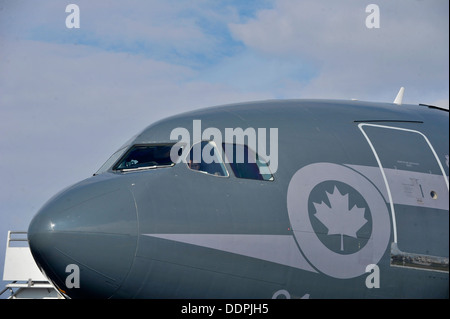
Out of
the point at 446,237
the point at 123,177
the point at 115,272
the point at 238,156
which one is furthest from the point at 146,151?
the point at 446,237

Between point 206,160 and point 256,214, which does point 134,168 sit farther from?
point 256,214

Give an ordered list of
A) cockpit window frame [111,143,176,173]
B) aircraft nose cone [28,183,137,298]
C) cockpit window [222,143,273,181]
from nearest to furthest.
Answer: aircraft nose cone [28,183,137,298] → cockpit window [222,143,273,181] → cockpit window frame [111,143,176,173]

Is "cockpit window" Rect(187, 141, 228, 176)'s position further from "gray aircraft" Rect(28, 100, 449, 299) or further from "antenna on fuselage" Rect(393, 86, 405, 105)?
"antenna on fuselage" Rect(393, 86, 405, 105)

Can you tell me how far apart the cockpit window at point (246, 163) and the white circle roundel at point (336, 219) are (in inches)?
18.2

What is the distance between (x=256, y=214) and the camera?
406 inches

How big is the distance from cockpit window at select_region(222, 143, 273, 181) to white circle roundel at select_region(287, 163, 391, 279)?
46 centimetres

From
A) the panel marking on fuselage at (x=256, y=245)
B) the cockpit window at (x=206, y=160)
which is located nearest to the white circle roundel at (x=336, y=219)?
the panel marking on fuselage at (x=256, y=245)

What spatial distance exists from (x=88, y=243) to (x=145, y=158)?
6.29 feet

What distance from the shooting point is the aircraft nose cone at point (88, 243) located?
9.86 m

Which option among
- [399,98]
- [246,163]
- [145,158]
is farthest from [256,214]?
[399,98]

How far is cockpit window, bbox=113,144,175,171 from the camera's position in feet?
36.1

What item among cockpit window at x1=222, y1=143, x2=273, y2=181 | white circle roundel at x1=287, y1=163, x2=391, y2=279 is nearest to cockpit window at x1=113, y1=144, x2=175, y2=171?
cockpit window at x1=222, y1=143, x2=273, y2=181

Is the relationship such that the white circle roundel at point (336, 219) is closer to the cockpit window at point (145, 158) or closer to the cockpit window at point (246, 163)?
the cockpit window at point (246, 163)
